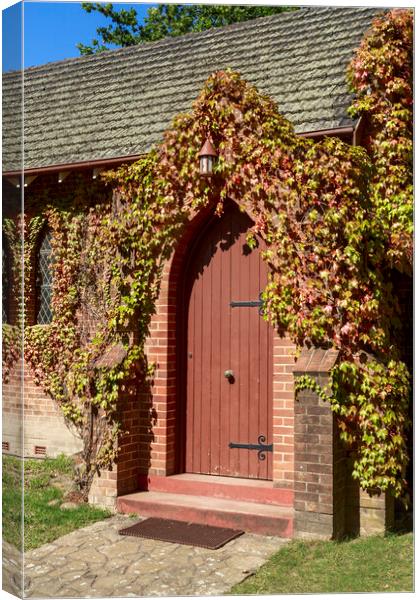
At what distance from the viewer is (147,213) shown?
7.34m

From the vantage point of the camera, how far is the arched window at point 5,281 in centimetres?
545

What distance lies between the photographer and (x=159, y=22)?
923cm

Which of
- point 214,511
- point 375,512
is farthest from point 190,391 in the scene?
point 375,512

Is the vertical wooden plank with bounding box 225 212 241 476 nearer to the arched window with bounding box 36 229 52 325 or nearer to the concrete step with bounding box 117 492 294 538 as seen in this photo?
the concrete step with bounding box 117 492 294 538

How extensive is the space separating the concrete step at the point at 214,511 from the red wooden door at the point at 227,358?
502mm

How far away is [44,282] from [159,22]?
4.02m

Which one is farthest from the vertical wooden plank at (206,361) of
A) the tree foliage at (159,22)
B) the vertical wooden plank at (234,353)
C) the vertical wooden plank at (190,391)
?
the tree foliage at (159,22)

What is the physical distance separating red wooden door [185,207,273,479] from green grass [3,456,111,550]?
1.37 meters

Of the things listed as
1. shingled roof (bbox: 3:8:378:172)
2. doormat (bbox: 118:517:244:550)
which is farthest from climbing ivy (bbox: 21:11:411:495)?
doormat (bbox: 118:517:244:550)

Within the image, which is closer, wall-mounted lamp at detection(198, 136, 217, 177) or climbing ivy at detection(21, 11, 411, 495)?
climbing ivy at detection(21, 11, 411, 495)

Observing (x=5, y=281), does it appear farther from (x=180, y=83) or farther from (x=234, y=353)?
(x=180, y=83)

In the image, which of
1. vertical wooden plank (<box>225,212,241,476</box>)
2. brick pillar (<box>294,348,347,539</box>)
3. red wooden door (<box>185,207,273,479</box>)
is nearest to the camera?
brick pillar (<box>294,348,347,539</box>)

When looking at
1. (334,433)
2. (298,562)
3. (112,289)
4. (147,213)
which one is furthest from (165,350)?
(298,562)

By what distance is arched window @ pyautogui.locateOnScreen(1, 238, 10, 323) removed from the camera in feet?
17.9
